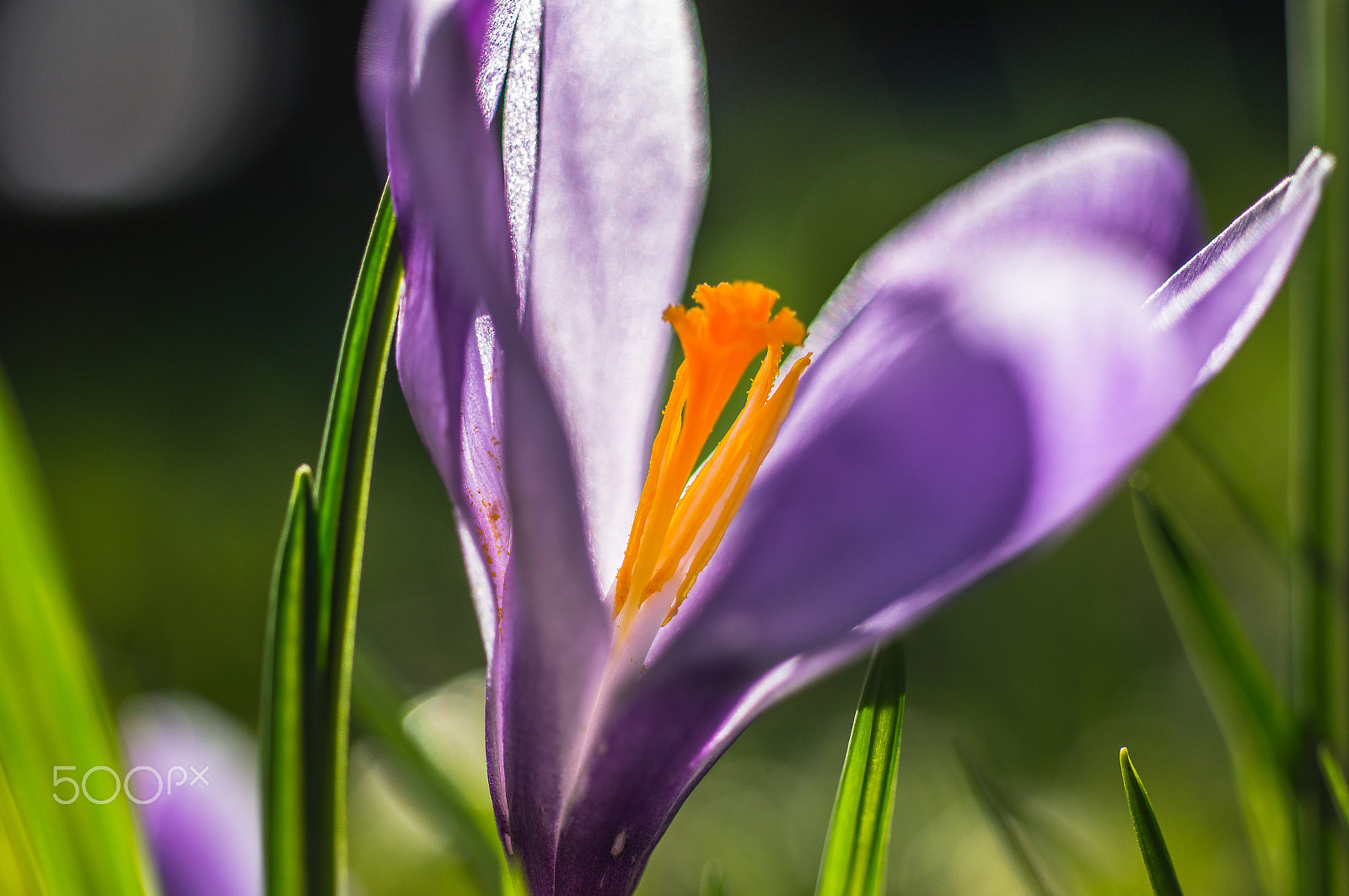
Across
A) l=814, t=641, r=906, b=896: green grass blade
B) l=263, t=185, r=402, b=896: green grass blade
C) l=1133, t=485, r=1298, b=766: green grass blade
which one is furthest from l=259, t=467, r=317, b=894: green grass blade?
l=1133, t=485, r=1298, b=766: green grass blade

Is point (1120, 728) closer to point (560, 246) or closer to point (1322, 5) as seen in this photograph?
point (1322, 5)

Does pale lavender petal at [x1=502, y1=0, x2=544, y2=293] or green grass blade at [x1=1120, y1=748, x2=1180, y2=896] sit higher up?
pale lavender petal at [x1=502, y1=0, x2=544, y2=293]

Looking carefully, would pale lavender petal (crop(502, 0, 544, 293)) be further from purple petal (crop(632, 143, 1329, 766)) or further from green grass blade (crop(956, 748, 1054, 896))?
green grass blade (crop(956, 748, 1054, 896))

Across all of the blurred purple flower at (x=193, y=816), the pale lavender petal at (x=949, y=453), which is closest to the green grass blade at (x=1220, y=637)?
the pale lavender petal at (x=949, y=453)

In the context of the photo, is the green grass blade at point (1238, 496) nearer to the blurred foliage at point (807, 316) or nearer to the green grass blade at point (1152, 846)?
the blurred foliage at point (807, 316)

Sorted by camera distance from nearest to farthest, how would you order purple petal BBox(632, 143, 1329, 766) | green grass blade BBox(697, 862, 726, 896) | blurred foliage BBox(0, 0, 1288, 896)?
purple petal BBox(632, 143, 1329, 766) < green grass blade BBox(697, 862, 726, 896) < blurred foliage BBox(0, 0, 1288, 896)

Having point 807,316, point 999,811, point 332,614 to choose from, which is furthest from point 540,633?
point 807,316

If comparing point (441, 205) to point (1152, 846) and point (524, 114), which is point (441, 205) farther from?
point (1152, 846)

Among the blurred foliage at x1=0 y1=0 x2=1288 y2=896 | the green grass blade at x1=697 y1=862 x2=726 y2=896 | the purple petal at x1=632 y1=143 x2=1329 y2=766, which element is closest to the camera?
the purple petal at x1=632 y1=143 x2=1329 y2=766
